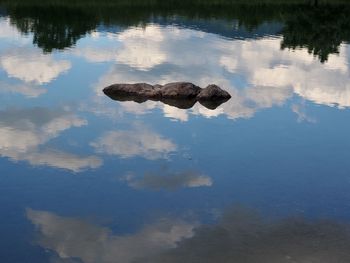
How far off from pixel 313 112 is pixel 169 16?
71.3 meters

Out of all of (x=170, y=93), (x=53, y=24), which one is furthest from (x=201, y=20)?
(x=170, y=93)

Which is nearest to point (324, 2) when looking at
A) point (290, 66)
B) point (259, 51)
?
point (259, 51)

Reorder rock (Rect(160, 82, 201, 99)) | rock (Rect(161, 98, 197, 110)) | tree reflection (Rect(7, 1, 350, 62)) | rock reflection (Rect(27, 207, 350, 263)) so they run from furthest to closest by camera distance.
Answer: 1. tree reflection (Rect(7, 1, 350, 62))
2. rock (Rect(160, 82, 201, 99))
3. rock (Rect(161, 98, 197, 110))
4. rock reflection (Rect(27, 207, 350, 263))

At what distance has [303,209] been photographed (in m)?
25.9

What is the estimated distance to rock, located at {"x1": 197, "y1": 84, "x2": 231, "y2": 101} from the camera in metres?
45.1

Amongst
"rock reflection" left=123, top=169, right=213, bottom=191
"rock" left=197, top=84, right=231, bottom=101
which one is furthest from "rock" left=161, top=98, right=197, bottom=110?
"rock reflection" left=123, top=169, right=213, bottom=191

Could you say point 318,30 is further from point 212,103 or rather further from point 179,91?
point 179,91

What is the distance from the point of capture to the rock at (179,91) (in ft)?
147

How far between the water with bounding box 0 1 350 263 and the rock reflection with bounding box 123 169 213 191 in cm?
10

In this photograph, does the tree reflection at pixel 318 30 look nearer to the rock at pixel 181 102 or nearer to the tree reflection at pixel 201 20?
the tree reflection at pixel 201 20

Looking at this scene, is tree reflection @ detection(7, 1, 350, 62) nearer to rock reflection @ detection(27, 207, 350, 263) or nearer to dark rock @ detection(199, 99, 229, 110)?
dark rock @ detection(199, 99, 229, 110)

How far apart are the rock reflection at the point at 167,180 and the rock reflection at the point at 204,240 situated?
3.81 metres

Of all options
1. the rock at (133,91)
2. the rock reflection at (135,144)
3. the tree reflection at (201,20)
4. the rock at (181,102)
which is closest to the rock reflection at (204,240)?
the rock reflection at (135,144)

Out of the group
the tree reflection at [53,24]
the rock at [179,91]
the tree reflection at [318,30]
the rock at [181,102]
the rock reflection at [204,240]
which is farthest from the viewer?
the tree reflection at [318,30]
